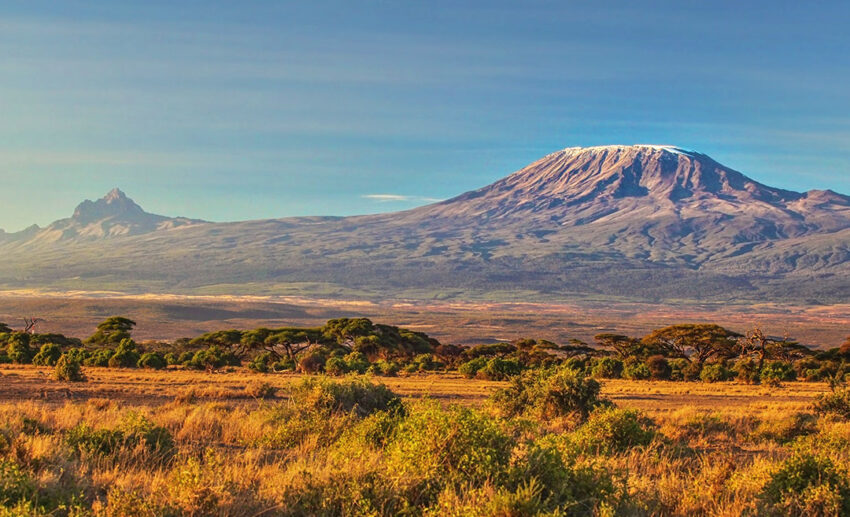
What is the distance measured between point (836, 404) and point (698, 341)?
34693 millimetres

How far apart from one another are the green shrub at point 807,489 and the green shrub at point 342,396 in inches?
238

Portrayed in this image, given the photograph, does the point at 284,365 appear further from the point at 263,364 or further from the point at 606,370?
the point at 606,370

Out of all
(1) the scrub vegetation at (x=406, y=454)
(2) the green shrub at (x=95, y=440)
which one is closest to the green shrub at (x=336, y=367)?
(1) the scrub vegetation at (x=406, y=454)

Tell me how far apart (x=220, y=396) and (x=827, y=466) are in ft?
51.8

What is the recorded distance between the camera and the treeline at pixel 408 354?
35.2 meters

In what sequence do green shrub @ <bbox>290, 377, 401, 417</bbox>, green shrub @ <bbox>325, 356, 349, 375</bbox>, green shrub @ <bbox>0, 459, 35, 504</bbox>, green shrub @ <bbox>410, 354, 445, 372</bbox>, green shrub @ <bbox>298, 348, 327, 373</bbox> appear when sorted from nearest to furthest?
1. green shrub @ <bbox>0, 459, 35, 504</bbox>
2. green shrub @ <bbox>290, 377, 401, 417</bbox>
3. green shrub @ <bbox>325, 356, 349, 375</bbox>
4. green shrub @ <bbox>298, 348, 327, 373</bbox>
5. green shrub @ <bbox>410, 354, 445, 372</bbox>

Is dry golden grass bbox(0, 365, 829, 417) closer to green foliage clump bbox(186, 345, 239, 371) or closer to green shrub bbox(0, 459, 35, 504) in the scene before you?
green foliage clump bbox(186, 345, 239, 371)

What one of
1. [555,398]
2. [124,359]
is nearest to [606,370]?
[555,398]

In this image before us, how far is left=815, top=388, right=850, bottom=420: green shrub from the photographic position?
16.8 metres

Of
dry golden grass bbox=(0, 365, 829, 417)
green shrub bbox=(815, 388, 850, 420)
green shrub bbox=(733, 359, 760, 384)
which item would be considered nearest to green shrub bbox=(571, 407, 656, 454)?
dry golden grass bbox=(0, 365, 829, 417)

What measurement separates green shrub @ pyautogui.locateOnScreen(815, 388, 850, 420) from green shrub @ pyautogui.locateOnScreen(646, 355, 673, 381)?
2068 centimetres

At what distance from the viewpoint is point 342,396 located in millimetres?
12945

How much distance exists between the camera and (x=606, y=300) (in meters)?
195

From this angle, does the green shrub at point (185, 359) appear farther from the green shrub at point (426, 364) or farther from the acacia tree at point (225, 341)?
the green shrub at point (426, 364)
